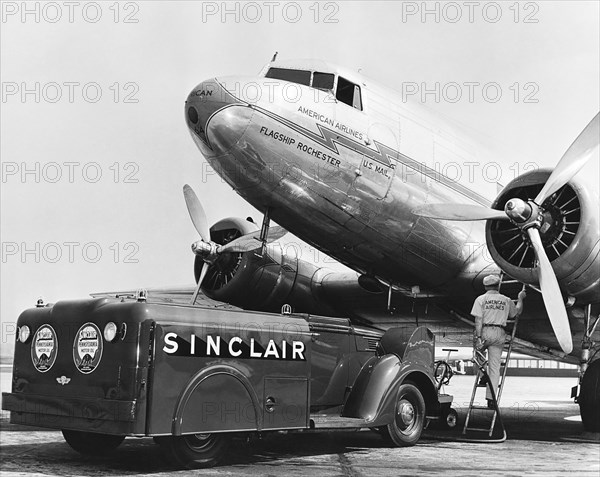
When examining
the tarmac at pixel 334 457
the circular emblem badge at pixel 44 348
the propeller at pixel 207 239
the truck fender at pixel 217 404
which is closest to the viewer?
the truck fender at pixel 217 404

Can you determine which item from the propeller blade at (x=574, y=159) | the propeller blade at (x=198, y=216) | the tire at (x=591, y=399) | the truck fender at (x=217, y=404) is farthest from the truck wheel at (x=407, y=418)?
the propeller blade at (x=198, y=216)

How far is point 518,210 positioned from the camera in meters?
9.77

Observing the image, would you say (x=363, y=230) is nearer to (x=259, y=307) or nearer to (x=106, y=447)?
(x=259, y=307)

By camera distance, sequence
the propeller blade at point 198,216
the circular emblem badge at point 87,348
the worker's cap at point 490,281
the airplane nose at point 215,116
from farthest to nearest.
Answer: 1. the propeller blade at point 198,216
2. the worker's cap at point 490,281
3. the airplane nose at point 215,116
4. the circular emblem badge at point 87,348

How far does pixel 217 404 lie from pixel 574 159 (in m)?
6.18

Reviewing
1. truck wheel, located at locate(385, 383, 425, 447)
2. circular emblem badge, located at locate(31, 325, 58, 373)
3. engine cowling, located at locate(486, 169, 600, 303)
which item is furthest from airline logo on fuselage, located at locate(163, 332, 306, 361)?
engine cowling, located at locate(486, 169, 600, 303)

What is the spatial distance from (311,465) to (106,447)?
2124 mm

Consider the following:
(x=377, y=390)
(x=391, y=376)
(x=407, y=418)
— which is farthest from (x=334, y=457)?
(x=407, y=418)

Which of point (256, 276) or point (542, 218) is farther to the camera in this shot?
point (256, 276)

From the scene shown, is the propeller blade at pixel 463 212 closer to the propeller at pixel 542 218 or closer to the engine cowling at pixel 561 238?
the propeller at pixel 542 218

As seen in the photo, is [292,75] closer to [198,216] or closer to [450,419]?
[198,216]

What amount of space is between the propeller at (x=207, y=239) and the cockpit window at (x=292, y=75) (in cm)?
245

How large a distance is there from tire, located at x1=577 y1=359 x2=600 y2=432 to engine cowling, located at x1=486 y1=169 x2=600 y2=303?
117 centimetres

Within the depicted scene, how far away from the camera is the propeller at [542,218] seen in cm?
978
